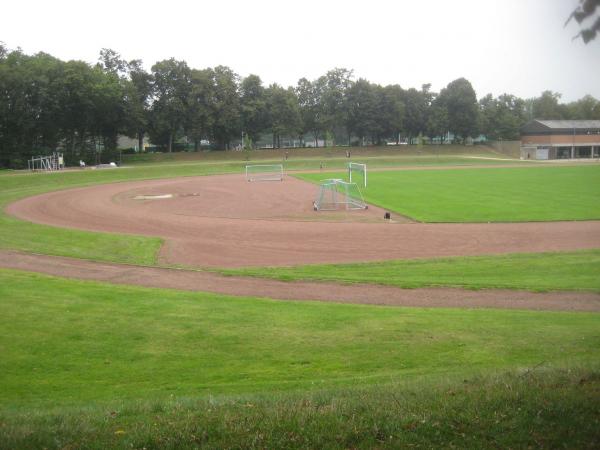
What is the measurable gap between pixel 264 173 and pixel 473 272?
55375 mm

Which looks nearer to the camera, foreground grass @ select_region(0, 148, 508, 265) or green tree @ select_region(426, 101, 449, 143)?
foreground grass @ select_region(0, 148, 508, 265)

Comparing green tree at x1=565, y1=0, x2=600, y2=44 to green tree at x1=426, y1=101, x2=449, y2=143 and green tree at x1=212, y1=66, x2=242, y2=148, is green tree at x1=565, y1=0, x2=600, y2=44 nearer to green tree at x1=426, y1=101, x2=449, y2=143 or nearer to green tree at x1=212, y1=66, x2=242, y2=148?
green tree at x1=212, y1=66, x2=242, y2=148

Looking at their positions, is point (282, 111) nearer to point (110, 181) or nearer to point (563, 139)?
point (110, 181)

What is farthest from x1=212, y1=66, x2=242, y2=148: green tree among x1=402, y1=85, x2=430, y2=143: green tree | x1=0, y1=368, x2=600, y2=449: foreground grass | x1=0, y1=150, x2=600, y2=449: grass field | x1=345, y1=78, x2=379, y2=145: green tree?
x1=0, y1=368, x2=600, y2=449: foreground grass

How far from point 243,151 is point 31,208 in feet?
221

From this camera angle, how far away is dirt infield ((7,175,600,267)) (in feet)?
76.0

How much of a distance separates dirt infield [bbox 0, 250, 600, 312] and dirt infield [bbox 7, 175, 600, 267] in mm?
2653

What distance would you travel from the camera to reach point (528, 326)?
11555 mm

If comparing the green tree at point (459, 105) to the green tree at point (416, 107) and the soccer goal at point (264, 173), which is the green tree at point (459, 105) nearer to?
the green tree at point (416, 107)

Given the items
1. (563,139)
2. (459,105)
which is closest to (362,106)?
(459,105)

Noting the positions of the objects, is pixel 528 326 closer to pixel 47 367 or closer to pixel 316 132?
pixel 47 367

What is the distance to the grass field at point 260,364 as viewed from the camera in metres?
5.48

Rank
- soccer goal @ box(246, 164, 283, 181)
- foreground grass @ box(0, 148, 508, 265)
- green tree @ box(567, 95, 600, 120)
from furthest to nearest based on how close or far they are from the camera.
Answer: soccer goal @ box(246, 164, 283, 181)
foreground grass @ box(0, 148, 508, 265)
green tree @ box(567, 95, 600, 120)

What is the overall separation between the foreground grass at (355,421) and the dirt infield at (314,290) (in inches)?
339
